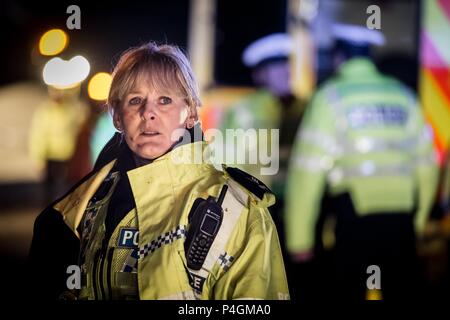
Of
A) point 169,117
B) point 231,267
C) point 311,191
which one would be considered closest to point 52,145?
point 311,191

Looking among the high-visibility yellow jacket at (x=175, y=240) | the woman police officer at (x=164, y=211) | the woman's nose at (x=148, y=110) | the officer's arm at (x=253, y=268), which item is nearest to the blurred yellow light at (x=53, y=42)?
the woman police officer at (x=164, y=211)

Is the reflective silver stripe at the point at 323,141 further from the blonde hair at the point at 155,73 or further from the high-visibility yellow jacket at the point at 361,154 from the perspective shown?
the blonde hair at the point at 155,73

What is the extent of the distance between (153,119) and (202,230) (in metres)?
0.37

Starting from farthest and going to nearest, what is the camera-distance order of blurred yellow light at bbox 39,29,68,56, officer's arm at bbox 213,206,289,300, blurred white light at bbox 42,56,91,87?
blurred yellow light at bbox 39,29,68,56 < blurred white light at bbox 42,56,91,87 < officer's arm at bbox 213,206,289,300

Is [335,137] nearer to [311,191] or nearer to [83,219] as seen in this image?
[311,191]

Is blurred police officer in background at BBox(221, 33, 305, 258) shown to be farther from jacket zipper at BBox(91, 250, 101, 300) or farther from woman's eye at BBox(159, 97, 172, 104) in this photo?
jacket zipper at BBox(91, 250, 101, 300)

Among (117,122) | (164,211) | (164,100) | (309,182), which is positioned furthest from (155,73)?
(309,182)

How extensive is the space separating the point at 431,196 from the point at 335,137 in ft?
1.72

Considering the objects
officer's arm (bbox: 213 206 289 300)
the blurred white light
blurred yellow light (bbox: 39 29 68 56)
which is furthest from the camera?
blurred yellow light (bbox: 39 29 68 56)

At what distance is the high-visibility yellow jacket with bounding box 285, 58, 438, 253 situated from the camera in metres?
3.19

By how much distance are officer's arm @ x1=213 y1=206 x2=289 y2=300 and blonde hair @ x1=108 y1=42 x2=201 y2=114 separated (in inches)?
16.6

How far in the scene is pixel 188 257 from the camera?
6.47 feet

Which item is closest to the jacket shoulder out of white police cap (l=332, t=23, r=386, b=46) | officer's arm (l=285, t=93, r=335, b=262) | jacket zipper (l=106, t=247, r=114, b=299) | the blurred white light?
jacket zipper (l=106, t=247, r=114, b=299)

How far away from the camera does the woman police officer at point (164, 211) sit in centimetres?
197
